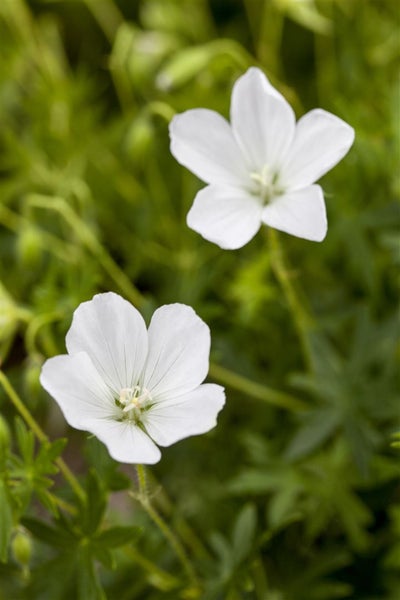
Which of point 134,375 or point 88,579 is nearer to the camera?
point 134,375

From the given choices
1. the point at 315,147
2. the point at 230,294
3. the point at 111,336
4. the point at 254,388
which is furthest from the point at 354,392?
the point at 111,336

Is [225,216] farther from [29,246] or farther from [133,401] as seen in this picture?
[29,246]

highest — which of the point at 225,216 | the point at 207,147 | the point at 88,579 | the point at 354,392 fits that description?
Answer: the point at 207,147

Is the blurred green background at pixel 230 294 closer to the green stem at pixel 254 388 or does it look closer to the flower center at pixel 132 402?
the green stem at pixel 254 388

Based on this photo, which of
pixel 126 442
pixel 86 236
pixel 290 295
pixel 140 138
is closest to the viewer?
pixel 126 442

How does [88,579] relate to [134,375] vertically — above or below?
below

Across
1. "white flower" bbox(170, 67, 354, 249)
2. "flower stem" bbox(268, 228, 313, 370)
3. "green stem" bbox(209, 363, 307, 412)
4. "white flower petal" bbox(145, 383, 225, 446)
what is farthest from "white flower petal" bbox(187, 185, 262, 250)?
"green stem" bbox(209, 363, 307, 412)

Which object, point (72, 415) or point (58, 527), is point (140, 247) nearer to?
point (58, 527)

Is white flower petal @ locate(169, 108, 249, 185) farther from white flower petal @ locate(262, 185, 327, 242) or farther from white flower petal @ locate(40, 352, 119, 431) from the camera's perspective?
white flower petal @ locate(40, 352, 119, 431)
